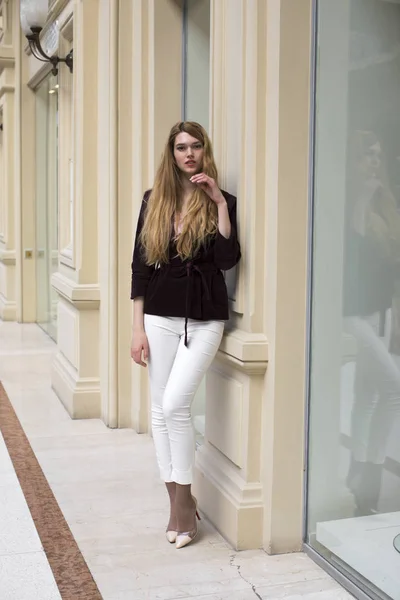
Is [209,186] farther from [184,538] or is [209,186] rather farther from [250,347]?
[184,538]

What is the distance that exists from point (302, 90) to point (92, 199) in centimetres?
306

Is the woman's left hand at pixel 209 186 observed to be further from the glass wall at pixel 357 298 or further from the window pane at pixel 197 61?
the window pane at pixel 197 61

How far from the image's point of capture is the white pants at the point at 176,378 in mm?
3865

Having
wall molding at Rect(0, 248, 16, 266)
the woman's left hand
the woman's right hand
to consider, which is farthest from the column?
wall molding at Rect(0, 248, 16, 266)

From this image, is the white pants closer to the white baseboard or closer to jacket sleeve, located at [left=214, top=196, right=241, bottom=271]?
jacket sleeve, located at [left=214, top=196, right=241, bottom=271]

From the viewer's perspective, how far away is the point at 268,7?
3.71 meters

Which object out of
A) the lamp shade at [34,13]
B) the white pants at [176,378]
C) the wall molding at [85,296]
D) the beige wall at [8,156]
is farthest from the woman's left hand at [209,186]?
the beige wall at [8,156]

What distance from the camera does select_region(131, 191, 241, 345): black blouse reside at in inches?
151

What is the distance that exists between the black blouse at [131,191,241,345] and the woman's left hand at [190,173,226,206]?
11 cm

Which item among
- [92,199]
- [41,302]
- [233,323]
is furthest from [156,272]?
[41,302]

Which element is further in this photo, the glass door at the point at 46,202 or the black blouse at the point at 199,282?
the glass door at the point at 46,202

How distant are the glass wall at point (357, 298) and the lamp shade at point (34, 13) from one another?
194 inches

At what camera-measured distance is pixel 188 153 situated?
393 centimetres

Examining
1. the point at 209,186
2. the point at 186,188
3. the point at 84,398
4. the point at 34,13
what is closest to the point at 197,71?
the point at 186,188
